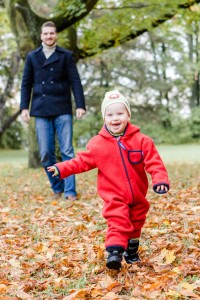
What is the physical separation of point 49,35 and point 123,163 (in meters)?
3.50

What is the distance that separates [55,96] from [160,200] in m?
2.09

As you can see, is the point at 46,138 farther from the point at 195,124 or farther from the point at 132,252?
the point at 195,124

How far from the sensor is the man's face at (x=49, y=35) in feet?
22.0

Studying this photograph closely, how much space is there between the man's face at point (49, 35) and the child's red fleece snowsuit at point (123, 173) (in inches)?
126

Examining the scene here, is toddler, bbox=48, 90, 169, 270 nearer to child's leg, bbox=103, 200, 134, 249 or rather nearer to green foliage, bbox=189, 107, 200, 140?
child's leg, bbox=103, 200, 134, 249

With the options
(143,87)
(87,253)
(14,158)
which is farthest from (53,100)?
(143,87)

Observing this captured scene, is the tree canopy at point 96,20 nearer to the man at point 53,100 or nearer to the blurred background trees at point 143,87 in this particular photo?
the man at point 53,100

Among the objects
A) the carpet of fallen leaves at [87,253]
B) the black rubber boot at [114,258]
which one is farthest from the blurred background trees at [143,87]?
the black rubber boot at [114,258]

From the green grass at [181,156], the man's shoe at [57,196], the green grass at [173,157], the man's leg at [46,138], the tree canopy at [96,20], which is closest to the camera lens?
the man's leg at [46,138]

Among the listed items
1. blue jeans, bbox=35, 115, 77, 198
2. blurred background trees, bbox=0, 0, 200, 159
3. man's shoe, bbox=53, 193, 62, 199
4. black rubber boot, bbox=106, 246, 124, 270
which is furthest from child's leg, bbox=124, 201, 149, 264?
blurred background trees, bbox=0, 0, 200, 159

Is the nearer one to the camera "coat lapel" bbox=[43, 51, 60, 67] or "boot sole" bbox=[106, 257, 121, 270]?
"boot sole" bbox=[106, 257, 121, 270]

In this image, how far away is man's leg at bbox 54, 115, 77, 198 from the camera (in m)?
6.93

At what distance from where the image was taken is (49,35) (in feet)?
22.2

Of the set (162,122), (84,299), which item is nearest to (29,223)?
(84,299)
